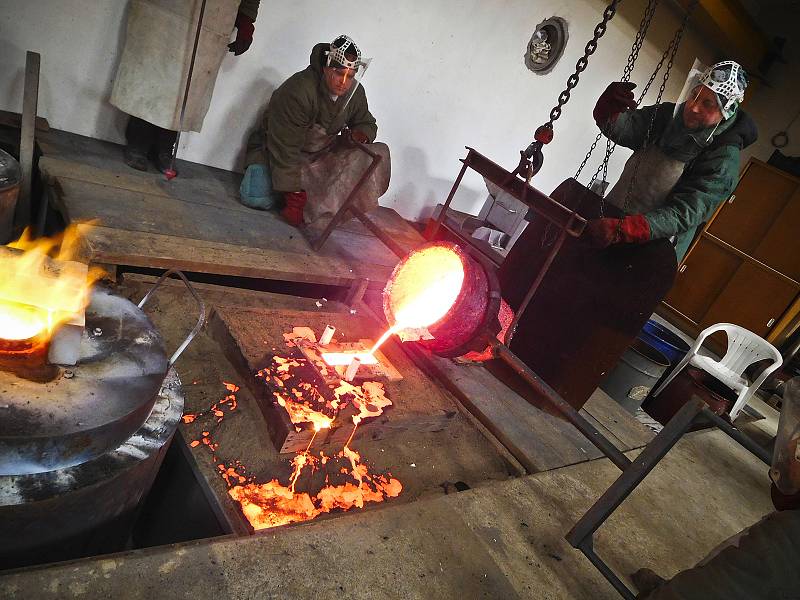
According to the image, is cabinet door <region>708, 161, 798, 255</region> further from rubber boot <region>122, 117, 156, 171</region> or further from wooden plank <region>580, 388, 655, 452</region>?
rubber boot <region>122, 117, 156, 171</region>

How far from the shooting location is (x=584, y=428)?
2.45 m

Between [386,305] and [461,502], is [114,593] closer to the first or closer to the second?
[461,502]

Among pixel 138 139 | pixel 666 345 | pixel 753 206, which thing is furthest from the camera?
pixel 753 206

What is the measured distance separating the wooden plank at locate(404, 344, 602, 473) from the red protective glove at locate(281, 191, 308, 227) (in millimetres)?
1843

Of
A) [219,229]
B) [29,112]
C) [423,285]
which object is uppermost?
[423,285]

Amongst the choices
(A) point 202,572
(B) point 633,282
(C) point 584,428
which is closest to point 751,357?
(B) point 633,282

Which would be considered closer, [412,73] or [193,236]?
[193,236]

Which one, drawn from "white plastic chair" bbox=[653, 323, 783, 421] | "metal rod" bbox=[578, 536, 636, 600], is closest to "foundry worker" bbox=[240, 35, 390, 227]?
"metal rod" bbox=[578, 536, 636, 600]

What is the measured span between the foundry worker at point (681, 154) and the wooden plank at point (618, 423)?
1613mm

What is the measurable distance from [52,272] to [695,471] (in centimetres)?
453

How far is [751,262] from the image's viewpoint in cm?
888

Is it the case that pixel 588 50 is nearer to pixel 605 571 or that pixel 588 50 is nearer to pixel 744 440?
pixel 744 440

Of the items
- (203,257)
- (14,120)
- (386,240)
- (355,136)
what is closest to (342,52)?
(355,136)

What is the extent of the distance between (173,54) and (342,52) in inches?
55.1
